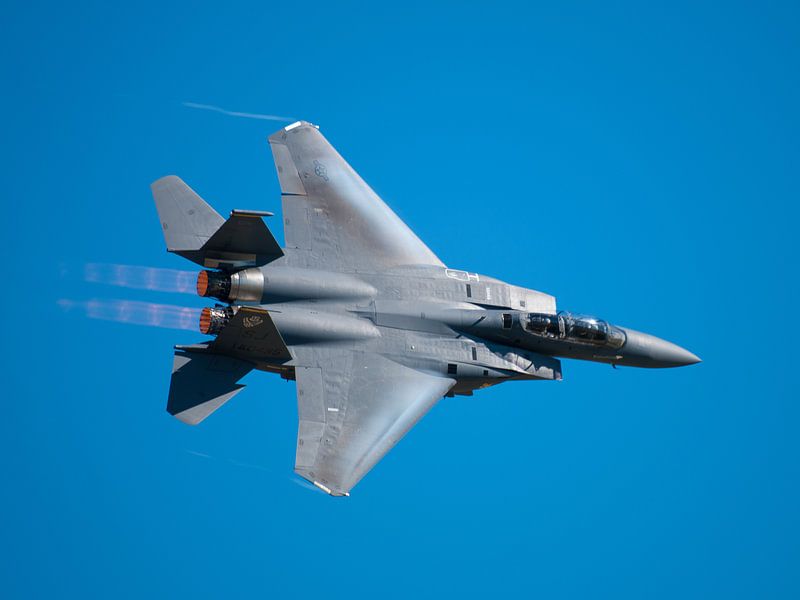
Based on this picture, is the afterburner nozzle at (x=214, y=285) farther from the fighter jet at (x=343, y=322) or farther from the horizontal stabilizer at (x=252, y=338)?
the horizontal stabilizer at (x=252, y=338)

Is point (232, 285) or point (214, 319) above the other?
point (232, 285)

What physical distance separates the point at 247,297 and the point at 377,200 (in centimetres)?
361

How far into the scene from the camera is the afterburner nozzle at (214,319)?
2409 centimetres

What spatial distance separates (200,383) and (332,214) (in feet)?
13.2

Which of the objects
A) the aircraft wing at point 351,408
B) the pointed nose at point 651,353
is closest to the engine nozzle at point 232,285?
the aircraft wing at point 351,408

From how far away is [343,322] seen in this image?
970 inches

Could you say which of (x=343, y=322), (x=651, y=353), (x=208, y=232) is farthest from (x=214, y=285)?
(x=651, y=353)

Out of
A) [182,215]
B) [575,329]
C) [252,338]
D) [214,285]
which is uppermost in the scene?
[182,215]

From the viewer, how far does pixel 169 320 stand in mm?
25062

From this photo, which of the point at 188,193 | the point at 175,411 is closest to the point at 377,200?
the point at 188,193

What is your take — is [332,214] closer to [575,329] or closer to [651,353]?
[575,329]

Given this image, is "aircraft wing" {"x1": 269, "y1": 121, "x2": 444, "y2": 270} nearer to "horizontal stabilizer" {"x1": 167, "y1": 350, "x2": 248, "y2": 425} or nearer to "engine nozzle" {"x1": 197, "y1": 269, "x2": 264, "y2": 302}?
"engine nozzle" {"x1": 197, "y1": 269, "x2": 264, "y2": 302}

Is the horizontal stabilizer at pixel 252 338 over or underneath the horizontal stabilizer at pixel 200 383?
over

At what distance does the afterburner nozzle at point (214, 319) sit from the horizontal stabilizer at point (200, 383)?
392mm
